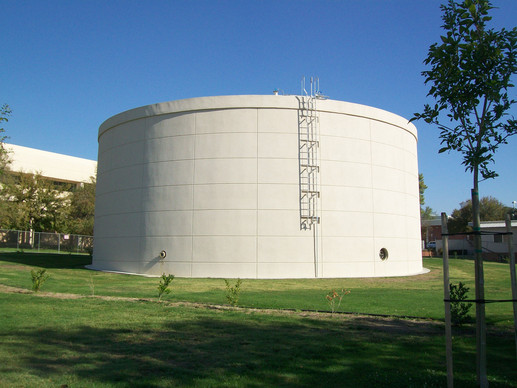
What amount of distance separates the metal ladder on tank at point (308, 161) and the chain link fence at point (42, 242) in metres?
31.0

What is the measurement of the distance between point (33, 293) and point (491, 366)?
14.0 meters

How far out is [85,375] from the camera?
20.1 feet

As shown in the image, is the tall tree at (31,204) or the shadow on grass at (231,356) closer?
the shadow on grass at (231,356)

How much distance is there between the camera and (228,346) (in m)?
7.99

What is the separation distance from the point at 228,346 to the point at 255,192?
1799 cm

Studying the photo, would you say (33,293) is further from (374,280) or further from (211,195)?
(374,280)

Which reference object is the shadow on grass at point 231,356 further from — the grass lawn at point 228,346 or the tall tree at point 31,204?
the tall tree at point 31,204

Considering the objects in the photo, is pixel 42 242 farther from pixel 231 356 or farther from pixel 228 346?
pixel 231 356

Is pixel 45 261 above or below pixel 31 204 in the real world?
below

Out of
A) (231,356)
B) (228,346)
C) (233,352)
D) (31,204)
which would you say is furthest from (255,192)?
(31,204)

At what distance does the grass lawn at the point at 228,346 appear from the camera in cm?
617

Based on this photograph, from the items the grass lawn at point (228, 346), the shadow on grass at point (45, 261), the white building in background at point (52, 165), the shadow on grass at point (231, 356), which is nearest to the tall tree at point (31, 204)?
the white building in background at point (52, 165)

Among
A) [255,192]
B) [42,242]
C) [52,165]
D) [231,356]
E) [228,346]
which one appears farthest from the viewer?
[52,165]

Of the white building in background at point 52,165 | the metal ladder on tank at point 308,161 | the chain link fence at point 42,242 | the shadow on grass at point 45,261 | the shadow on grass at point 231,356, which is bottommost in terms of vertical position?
the shadow on grass at point 231,356
